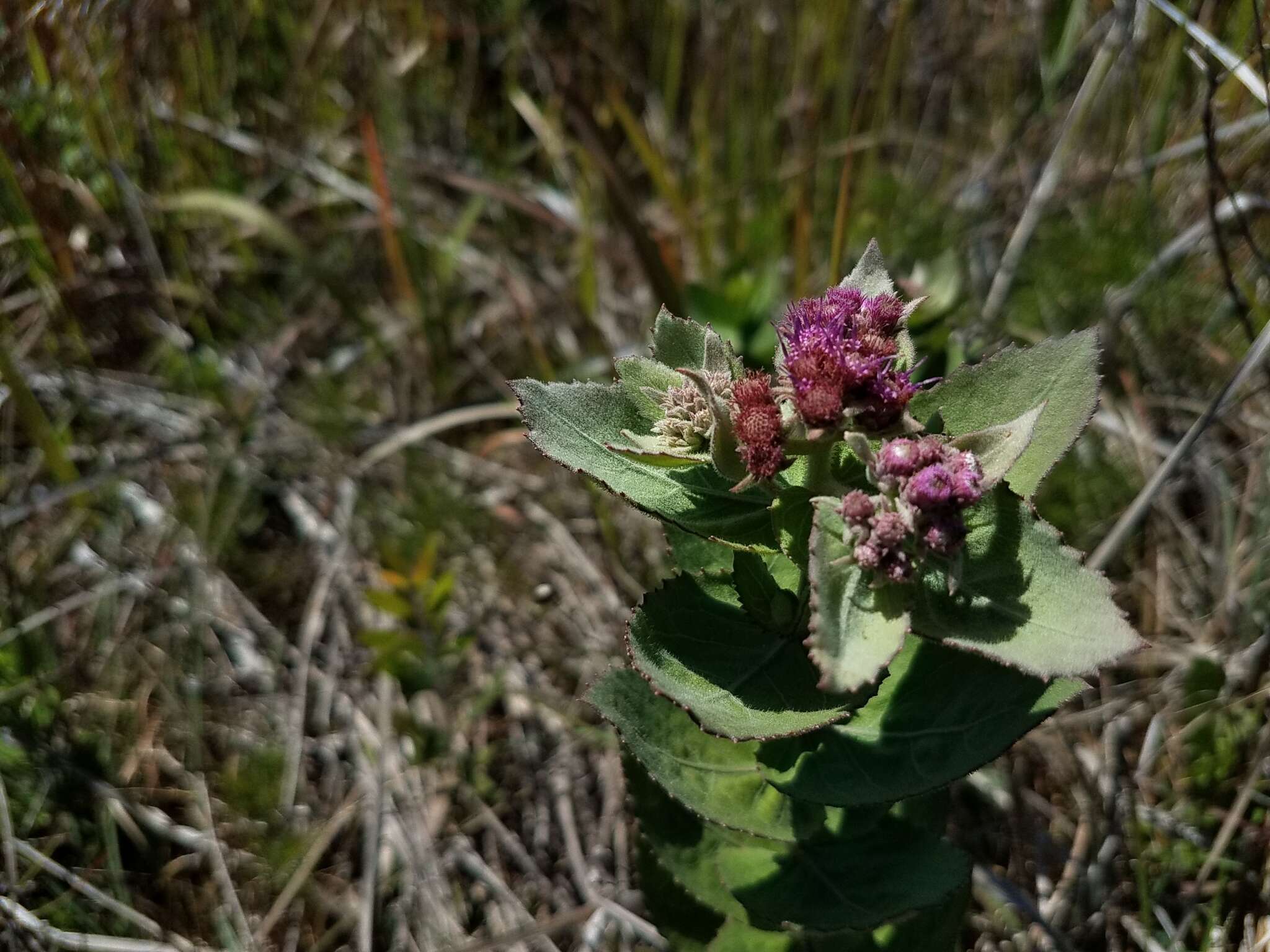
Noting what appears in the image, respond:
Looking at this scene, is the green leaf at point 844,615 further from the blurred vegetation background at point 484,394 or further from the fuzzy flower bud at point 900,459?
the blurred vegetation background at point 484,394

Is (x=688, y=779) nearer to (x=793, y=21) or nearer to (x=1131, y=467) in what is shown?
(x=1131, y=467)

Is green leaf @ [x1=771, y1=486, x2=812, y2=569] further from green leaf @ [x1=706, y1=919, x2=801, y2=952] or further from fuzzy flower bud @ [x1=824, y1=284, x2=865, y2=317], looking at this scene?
green leaf @ [x1=706, y1=919, x2=801, y2=952]

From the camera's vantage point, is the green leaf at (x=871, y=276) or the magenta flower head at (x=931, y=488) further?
the green leaf at (x=871, y=276)

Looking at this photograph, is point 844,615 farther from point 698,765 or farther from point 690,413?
point 698,765

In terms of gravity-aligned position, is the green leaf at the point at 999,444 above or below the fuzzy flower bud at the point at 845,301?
below

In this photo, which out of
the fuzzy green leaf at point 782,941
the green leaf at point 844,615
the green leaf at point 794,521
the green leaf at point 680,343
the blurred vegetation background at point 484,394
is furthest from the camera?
the blurred vegetation background at point 484,394

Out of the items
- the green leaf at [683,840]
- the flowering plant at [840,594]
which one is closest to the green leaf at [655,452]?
the flowering plant at [840,594]

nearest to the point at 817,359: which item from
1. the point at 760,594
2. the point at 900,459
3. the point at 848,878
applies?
the point at 900,459
